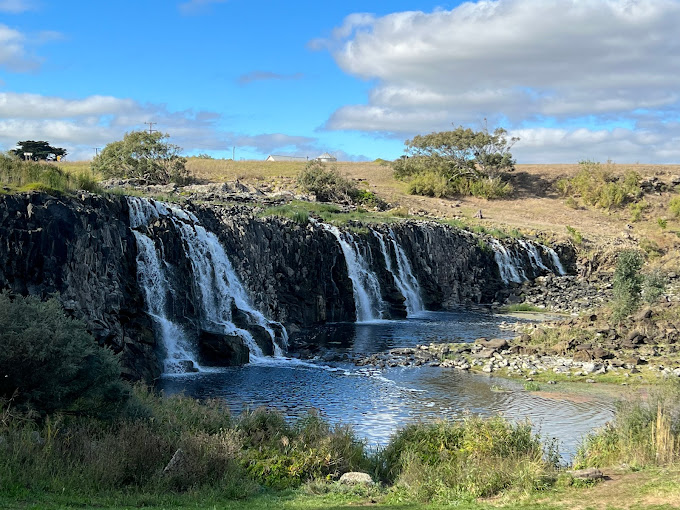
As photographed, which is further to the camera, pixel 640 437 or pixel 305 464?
pixel 640 437

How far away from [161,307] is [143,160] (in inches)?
1442

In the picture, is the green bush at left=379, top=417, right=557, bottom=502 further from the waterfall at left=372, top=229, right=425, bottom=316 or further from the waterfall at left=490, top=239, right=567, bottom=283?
the waterfall at left=490, top=239, right=567, bottom=283

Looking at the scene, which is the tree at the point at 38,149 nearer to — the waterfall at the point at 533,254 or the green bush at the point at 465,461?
the waterfall at the point at 533,254

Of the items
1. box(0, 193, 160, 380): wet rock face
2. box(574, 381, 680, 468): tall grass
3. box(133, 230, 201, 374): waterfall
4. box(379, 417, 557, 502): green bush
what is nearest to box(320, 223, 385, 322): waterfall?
box(133, 230, 201, 374): waterfall

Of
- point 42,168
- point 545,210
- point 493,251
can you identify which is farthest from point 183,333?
point 545,210

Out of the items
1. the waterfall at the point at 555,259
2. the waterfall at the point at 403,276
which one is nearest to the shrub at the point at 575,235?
the waterfall at the point at 555,259

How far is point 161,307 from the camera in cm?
2794

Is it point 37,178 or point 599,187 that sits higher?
point 599,187

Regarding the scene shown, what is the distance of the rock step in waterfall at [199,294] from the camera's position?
26.9 m

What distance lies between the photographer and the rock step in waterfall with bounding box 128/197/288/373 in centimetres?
2692

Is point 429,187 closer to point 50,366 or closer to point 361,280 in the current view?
point 361,280

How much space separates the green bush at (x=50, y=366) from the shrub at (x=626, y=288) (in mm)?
23228

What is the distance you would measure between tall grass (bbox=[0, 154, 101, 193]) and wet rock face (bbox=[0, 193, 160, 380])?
0.96 meters

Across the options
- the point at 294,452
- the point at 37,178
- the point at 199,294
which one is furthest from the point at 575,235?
the point at 294,452
